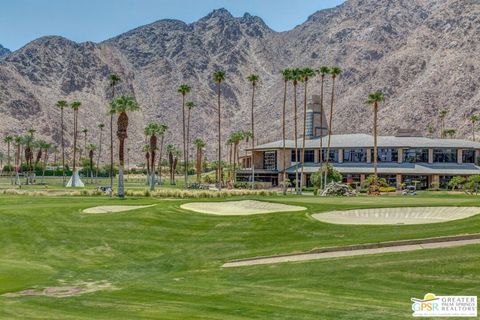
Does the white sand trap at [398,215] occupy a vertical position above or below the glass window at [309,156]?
below

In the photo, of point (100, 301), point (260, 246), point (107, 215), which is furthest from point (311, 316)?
point (107, 215)

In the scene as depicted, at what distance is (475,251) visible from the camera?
2250 centimetres

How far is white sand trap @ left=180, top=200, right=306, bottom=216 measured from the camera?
41.5m

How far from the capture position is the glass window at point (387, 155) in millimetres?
108875

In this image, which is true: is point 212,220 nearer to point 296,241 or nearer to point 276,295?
point 296,241

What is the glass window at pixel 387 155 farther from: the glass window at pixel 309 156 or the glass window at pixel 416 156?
the glass window at pixel 309 156

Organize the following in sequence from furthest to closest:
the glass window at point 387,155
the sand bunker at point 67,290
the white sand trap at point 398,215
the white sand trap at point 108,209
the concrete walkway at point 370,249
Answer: the glass window at point 387,155
the white sand trap at point 108,209
the white sand trap at point 398,215
the concrete walkway at point 370,249
the sand bunker at point 67,290

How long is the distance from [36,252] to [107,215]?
895 centimetres

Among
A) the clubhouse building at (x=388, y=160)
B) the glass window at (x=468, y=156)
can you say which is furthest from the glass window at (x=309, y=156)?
the glass window at (x=468, y=156)

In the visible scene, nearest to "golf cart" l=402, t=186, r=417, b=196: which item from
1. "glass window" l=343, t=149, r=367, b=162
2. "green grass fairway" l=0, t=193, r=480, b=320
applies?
"glass window" l=343, t=149, r=367, b=162

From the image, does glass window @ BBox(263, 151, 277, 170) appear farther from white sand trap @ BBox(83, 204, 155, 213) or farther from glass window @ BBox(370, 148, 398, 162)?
white sand trap @ BBox(83, 204, 155, 213)

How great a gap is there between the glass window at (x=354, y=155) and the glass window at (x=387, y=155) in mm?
2657

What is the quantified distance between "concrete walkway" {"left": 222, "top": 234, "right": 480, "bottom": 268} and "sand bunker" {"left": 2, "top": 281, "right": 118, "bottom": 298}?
220 inches

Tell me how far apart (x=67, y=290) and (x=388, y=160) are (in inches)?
3711
